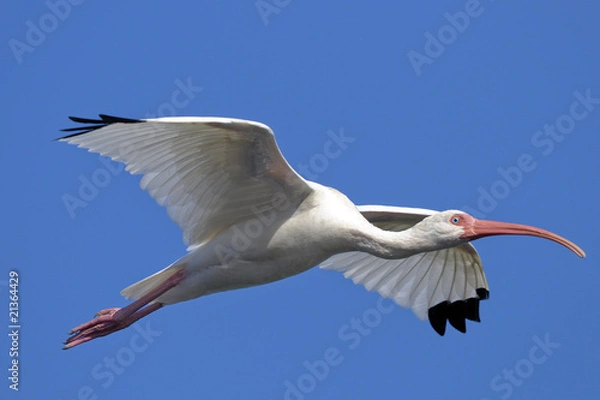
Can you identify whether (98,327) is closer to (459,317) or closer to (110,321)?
(110,321)

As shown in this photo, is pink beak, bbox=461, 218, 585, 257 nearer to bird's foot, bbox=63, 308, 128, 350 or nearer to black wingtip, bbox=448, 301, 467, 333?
black wingtip, bbox=448, 301, 467, 333

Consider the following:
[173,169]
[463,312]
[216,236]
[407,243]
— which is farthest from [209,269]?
[463,312]

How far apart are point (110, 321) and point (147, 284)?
75 centimetres

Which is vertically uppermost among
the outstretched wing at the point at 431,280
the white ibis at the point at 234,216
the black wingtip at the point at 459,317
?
the white ibis at the point at 234,216

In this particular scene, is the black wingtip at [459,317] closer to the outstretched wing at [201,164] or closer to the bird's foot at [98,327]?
the outstretched wing at [201,164]

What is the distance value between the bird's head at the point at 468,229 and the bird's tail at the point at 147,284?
346cm

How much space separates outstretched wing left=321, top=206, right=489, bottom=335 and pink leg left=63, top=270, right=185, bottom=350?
324 centimetres

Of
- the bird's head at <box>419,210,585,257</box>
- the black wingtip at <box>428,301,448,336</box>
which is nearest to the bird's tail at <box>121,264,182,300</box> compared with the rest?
the bird's head at <box>419,210,585,257</box>

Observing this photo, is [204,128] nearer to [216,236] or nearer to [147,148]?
[147,148]

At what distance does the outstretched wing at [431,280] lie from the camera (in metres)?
18.7

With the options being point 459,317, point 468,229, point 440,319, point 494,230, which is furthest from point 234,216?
point 459,317

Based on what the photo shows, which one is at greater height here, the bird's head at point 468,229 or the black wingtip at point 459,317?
the bird's head at point 468,229

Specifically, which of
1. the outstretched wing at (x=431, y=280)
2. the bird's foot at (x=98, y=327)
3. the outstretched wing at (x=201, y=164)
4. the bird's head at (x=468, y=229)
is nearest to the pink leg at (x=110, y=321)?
the bird's foot at (x=98, y=327)

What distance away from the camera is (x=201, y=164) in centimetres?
1588
